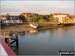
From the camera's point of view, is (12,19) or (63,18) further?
(63,18)

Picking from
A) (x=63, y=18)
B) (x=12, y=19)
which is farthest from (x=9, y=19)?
(x=63, y=18)

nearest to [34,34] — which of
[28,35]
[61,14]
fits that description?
[28,35]

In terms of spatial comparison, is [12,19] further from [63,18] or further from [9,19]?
[63,18]

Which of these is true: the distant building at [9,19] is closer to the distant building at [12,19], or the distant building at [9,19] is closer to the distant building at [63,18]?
the distant building at [12,19]

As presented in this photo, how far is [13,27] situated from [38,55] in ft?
4.84

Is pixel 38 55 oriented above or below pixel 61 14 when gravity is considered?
below

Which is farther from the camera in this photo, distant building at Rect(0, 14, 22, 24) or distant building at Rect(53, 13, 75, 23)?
distant building at Rect(53, 13, 75, 23)

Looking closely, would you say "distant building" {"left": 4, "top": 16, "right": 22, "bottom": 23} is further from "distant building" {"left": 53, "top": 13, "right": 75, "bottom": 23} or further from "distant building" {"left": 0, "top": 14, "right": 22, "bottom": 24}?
"distant building" {"left": 53, "top": 13, "right": 75, "bottom": 23}

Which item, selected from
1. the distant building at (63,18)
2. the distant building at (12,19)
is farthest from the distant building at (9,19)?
the distant building at (63,18)

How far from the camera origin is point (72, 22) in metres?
3.47

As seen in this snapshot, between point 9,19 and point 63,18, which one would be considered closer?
point 9,19

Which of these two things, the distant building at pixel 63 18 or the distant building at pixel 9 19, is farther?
the distant building at pixel 63 18

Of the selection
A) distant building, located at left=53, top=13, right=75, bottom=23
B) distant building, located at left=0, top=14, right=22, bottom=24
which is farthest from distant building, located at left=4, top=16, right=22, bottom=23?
distant building, located at left=53, top=13, right=75, bottom=23

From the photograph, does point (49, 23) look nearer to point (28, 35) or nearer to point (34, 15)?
point (34, 15)
